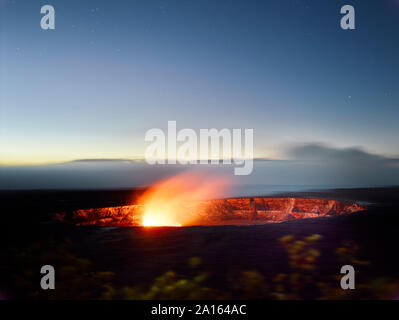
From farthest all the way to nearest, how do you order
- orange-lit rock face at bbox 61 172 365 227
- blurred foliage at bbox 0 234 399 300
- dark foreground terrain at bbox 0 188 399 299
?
orange-lit rock face at bbox 61 172 365 227 → dark foreground terrain at bbox 0 188 399 299 → blurred foliage at bbox 0 234 399 300

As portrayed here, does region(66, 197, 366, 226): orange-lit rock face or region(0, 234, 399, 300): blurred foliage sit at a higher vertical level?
region(66, 197, 366, 226): orange-lit rock face

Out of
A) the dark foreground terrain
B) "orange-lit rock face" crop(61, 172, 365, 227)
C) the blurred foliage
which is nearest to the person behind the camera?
the blurred foliage

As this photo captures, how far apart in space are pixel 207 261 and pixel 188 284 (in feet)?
10.2

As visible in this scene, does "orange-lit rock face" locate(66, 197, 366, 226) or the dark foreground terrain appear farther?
"orange-lit rock face" locate(66, 197, 366, 226)

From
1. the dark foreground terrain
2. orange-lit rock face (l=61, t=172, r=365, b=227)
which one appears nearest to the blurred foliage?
the dark foreground terrain

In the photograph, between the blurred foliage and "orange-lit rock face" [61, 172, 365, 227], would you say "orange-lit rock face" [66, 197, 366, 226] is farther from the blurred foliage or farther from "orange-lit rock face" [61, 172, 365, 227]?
the blurred foliage

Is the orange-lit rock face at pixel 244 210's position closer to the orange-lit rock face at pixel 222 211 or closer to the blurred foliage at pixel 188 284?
the orange-lit rock face at pixel 222 211

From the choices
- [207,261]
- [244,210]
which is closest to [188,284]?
[207,261]

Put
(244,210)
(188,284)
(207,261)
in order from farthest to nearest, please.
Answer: (244,210) < (207,261) < (188,284)

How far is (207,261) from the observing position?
7238mm

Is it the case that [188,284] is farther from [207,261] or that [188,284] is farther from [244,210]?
[244,210]

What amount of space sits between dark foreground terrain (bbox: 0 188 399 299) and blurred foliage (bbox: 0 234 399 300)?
19 millimetres

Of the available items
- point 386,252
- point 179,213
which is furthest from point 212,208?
point 386,252

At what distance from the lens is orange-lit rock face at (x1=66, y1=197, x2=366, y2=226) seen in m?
20.5
